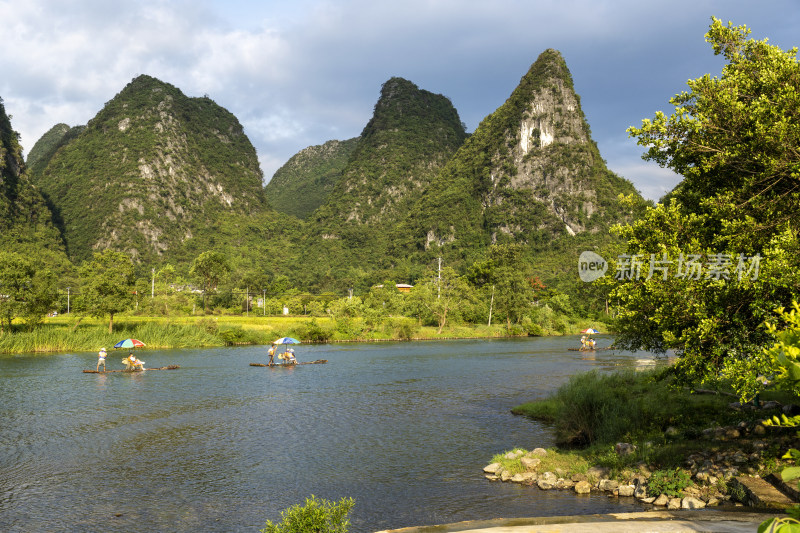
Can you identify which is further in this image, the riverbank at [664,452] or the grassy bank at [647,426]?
the grassy bank at [647,426]

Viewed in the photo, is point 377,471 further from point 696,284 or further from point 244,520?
point 696,284

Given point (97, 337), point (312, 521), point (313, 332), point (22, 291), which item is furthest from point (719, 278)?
point (313, 332)

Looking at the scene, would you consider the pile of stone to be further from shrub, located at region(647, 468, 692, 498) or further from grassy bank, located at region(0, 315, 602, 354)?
grassy bank, located at region(0, 315, 602, 354)

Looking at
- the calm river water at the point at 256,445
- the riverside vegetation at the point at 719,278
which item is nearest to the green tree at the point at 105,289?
the calm river water at the point at 256,445

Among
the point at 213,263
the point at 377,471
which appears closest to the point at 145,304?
the point at 213,263

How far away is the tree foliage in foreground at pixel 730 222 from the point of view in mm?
11453

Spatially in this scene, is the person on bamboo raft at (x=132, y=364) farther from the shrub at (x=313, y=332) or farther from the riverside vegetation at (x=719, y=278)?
the riverside vegetation at (x=719, y=278)

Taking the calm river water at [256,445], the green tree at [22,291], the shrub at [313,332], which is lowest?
the calm river water at [256,445]

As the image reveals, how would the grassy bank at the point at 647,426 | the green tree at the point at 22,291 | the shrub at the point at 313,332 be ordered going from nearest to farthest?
1. the grassy bank at the point at 647,426
2. the green tree at the point at 22,291
3. the shrub at the point at 313,332

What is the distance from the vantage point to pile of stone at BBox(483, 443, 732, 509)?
44.0ft

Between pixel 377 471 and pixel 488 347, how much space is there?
4927 centimetres

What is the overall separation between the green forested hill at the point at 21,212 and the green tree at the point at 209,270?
63192 mm

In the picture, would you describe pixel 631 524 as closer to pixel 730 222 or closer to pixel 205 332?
pixel 730 222

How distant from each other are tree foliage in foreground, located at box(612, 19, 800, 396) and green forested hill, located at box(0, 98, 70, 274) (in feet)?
551
